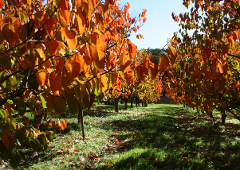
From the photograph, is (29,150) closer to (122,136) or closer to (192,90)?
(122,136)

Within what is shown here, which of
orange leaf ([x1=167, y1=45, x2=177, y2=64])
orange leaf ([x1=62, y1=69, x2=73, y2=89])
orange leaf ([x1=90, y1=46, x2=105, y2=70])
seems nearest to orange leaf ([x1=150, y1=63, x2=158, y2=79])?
Result: orange leaf ([x1=167, y1=45, x2=177, y2=64])

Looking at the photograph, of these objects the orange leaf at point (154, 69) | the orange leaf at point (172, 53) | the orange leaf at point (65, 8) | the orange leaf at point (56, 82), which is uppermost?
the orange leaf at point (65, 8)

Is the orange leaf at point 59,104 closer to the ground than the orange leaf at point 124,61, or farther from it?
closer to the ground

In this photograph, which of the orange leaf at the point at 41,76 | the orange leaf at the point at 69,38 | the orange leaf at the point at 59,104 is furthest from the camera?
the orange leaf at the point at 59,104

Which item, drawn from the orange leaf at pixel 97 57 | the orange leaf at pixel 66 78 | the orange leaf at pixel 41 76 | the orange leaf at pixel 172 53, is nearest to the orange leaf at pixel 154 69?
the orange leaf at pixel 172 53

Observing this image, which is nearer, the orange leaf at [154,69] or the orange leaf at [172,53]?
the orange leaf at [172,53]

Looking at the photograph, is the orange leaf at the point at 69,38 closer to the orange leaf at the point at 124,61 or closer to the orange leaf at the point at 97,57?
the orange leaf at the point at 97,57

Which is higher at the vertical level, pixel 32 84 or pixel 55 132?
pixel 32 84

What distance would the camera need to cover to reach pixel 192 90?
463 centimetres

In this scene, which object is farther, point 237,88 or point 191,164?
point 191,164

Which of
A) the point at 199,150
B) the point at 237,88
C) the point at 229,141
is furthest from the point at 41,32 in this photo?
the point at 229,141

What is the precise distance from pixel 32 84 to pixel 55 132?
6409mm

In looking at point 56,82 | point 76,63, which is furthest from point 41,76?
point 76,63

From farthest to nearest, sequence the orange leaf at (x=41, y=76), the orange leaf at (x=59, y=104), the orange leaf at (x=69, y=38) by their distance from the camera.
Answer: the orange leaf at (x=59, y=104) < the orange leaf at (x=41, y=76) < the orange leaf at (x=69, y=38)
